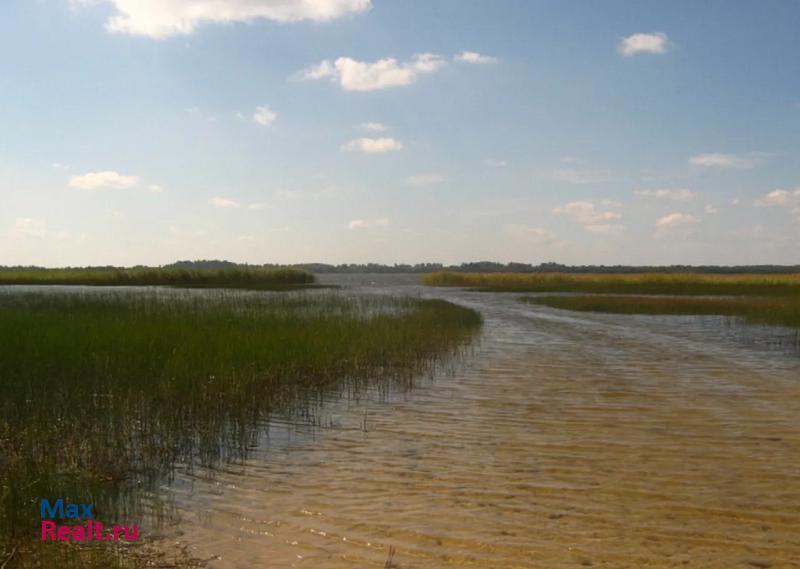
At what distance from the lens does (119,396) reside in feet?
29.2

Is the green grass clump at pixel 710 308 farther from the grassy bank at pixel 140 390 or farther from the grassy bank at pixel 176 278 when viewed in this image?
the grassy bank at pixel 176 278

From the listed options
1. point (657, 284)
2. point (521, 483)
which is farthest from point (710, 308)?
point (521, 483)

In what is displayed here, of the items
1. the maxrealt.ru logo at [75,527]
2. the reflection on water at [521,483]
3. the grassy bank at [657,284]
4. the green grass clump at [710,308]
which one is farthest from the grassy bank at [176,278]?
the maxrealt.ru logo at [75,527]

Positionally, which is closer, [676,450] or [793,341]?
[676,450]

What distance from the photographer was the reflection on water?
496 centimetres

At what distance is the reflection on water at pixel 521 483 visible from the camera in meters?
4.96

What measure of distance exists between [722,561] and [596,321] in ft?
76.5

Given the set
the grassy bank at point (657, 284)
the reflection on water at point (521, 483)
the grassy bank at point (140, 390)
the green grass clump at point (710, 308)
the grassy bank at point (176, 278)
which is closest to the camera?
the reflection on water at point (521, 483)

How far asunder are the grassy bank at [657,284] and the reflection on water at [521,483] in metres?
41.2

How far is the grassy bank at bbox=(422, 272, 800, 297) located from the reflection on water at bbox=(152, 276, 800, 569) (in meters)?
41.2

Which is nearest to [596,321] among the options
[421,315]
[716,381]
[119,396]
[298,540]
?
[421,315]

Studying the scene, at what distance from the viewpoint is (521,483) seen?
6508 millimetres

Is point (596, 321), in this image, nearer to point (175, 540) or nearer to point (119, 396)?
point (119, 396)

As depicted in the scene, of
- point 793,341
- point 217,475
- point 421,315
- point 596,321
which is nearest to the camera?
point 217,475
